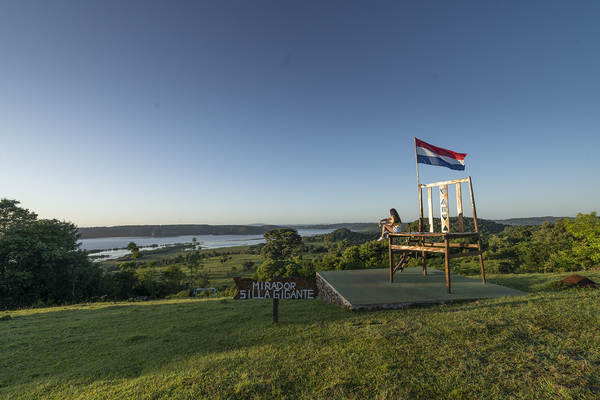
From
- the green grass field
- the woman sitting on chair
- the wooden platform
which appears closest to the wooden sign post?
the green grass field

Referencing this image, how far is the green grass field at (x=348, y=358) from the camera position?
2508 millimetres

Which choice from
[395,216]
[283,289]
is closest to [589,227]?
[395,216]

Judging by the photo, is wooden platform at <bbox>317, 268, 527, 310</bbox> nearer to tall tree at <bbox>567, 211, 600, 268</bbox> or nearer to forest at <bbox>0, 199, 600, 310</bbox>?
forest at <bbox>0, 199, 600, 310</bbox>

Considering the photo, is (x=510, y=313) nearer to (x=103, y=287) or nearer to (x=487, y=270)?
(x=487, y=270)

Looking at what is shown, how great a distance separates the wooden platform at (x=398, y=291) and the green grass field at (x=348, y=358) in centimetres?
38

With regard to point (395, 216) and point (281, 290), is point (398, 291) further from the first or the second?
point (281, 290)

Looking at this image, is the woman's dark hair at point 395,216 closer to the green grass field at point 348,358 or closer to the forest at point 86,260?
the green grass field at point 348,358

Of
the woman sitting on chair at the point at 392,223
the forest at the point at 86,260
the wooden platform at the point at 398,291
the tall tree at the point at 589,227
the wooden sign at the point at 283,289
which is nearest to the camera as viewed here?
the wooden sign at the point at 283,289

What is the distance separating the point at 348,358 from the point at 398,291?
4.09 m

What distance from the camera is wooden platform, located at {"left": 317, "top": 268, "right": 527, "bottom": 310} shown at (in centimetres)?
576

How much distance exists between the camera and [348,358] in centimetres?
320

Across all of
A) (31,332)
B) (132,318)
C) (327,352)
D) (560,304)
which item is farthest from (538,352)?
(31,332)

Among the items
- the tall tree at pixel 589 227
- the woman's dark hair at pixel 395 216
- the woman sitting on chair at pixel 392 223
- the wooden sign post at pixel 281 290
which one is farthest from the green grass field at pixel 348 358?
the tall tree at pixel 589 227

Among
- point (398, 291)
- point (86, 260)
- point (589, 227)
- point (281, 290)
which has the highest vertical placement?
point (589, 227)
